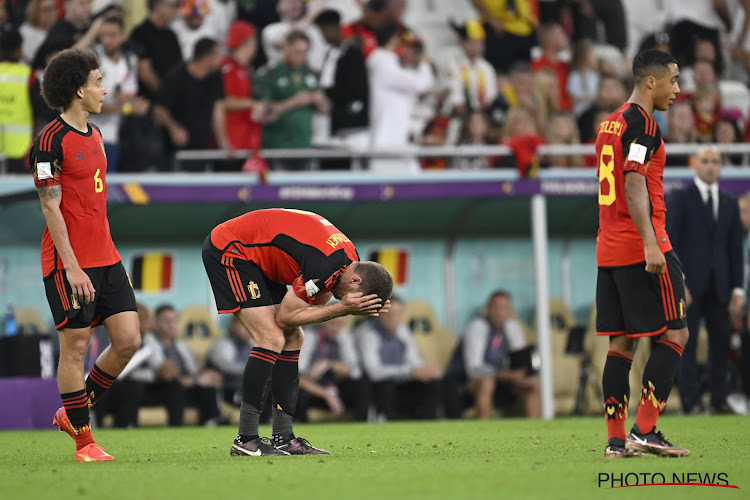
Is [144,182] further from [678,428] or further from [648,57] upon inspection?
[648,57]

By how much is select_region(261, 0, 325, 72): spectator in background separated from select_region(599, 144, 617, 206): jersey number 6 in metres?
8.15

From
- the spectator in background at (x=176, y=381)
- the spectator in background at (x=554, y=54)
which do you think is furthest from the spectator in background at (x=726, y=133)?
the spectator in background at (x=176, y=381)

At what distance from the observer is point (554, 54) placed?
57.1 feet

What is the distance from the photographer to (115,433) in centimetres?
1181

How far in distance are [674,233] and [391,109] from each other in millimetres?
4197

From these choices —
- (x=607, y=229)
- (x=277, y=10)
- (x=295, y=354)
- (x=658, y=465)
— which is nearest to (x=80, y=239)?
(x=295, y=354)

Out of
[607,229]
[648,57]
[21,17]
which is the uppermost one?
[21,17]

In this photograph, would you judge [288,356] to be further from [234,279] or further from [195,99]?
[195,99]

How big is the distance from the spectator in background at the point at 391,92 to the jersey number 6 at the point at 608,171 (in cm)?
792

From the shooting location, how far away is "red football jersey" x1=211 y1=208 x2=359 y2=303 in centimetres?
723

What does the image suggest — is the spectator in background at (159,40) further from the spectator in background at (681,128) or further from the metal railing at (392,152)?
the spectator in background at (681,128)

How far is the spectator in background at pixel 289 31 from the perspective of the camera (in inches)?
605

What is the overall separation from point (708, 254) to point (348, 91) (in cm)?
475

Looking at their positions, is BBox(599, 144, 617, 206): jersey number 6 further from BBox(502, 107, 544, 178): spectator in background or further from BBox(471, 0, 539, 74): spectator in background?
BBox(471, 0, 539, 74): spectator in background
